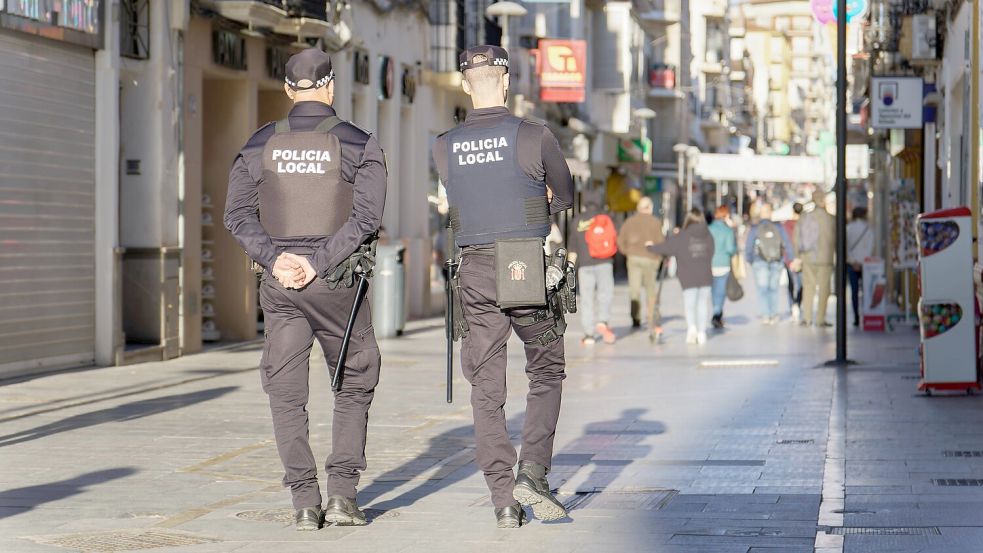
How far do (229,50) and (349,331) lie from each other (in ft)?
45.2

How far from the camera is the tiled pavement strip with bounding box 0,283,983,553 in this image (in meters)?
7.77

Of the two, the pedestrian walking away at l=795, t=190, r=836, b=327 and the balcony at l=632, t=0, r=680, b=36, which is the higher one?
the balcony at l=632, t=0, r=680, b=36

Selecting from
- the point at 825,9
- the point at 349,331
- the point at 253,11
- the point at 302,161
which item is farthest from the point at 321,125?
the point at 825,9

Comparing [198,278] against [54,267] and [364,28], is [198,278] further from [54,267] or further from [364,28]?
[364,28]

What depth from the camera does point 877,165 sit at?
5062 cm

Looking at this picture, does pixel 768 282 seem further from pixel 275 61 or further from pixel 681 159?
pixel 681 159

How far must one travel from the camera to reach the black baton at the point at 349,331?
26.1 ft

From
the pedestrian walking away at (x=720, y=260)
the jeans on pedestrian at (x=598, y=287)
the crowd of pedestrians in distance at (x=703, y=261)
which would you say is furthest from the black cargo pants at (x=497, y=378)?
the pedestrian walking away at (x=720, y=260)

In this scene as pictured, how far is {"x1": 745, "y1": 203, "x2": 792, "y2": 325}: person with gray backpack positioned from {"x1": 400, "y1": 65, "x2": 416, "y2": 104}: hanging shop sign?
559 centimetres

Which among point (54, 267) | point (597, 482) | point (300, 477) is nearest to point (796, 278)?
point (54, 267)

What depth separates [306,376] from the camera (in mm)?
8055

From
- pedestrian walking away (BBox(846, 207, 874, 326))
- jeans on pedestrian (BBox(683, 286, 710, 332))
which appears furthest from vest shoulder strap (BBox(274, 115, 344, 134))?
pedestrian walking away (BBox(846, 207, 874, 326))

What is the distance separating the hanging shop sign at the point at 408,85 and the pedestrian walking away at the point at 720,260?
217 inches

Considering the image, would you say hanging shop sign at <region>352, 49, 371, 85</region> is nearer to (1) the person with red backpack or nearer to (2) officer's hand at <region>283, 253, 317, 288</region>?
(1) the person with red backpack
